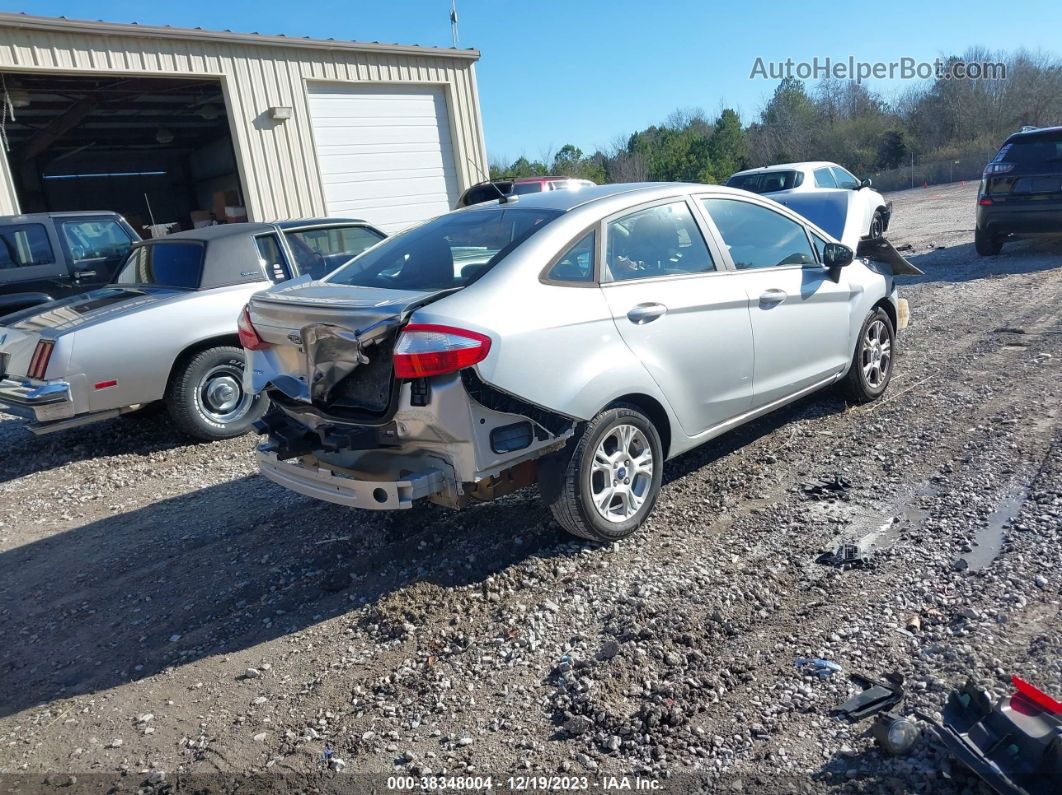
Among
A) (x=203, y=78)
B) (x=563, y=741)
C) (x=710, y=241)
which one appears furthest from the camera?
(x=203, y=78)

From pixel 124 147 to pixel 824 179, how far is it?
17.2 metres

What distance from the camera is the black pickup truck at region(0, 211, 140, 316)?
8.80 meters

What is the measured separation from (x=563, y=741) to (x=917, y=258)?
13.2m

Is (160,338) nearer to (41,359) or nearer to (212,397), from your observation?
(212,397)

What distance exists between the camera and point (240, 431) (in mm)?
6895

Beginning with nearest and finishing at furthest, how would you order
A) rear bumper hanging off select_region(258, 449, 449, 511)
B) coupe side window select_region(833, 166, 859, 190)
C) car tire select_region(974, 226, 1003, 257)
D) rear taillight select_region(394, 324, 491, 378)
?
1. rear taillight select_region(394, 324, 491, 378)
2. rear bumper hanging off select_region(258, 449, 449, 511)
3. car tire select_region(974, 226, 1003, 257)
4. coupe side window select_region(833, 166, 859, 190)

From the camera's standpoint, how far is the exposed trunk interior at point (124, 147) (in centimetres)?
1457

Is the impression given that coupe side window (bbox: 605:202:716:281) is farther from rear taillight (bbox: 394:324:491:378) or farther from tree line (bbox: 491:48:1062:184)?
tree line (bbox: 491:48:1062:184)

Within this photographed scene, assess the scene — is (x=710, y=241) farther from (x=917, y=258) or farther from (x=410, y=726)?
(x=917, y=258)

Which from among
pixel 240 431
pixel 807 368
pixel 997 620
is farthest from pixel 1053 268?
pixel 240 431

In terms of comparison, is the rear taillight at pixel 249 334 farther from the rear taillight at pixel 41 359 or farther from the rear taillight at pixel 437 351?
the rear taillight at pixel 41 359

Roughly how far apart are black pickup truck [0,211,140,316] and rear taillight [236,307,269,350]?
200 inches

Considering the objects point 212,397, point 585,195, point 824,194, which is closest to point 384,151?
point 824,194

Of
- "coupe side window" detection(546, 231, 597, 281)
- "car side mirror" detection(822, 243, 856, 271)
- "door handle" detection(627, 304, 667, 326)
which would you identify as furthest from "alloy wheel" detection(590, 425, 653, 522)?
"car side mirror" detection(822, 243, 856, 271)
